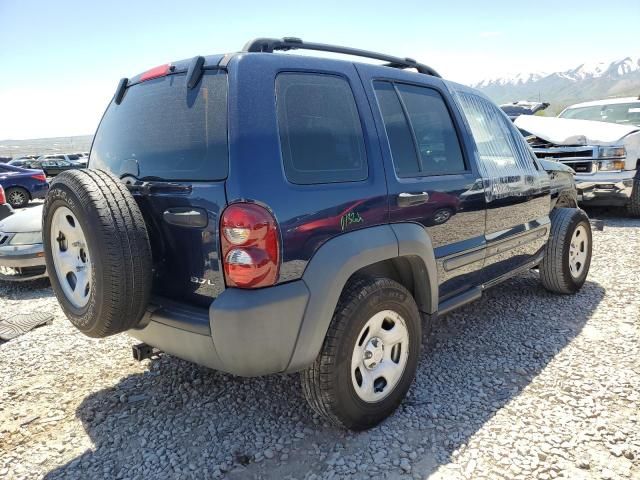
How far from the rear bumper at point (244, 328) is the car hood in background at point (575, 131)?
734 centimetres

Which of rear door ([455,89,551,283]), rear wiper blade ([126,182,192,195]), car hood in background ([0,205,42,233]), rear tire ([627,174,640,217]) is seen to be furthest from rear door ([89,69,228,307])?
rear tire ([627,174,640,217])

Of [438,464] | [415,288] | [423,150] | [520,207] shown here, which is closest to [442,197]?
[423,150]

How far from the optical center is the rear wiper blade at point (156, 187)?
85.8 inches

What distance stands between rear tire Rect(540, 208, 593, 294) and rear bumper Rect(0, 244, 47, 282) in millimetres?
5033

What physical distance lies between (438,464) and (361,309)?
826 millimetres

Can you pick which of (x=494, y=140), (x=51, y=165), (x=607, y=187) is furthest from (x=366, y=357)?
(x=51, y=165)

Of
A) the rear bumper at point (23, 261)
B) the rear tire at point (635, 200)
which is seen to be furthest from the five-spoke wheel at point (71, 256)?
the rear tire at point (635, 200)

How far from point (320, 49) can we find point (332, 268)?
1.29m

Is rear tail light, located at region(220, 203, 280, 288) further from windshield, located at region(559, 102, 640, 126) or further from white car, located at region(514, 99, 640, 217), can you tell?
windshield, located at region(559, 102, 640, 126)

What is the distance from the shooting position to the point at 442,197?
9.31 feet

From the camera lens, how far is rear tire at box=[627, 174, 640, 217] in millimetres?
7707

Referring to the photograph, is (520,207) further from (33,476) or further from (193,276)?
(33,476)

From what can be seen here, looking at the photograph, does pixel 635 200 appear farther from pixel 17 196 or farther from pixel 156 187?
pixel 17 196

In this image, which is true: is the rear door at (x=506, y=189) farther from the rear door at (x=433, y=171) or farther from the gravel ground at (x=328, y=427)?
the gravel ground at (x=328, y=427)
